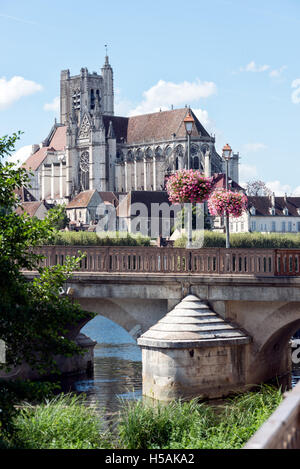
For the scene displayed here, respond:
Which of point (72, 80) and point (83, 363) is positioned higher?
point (72, 80)

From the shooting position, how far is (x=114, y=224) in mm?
126812

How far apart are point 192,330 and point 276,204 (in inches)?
4280

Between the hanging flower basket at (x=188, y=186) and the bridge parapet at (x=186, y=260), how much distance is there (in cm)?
232

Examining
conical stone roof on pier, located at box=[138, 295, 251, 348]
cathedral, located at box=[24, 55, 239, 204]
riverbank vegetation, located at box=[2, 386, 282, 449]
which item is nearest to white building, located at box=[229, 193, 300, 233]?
cathedral, located at box=[24, 55, 239, 204]

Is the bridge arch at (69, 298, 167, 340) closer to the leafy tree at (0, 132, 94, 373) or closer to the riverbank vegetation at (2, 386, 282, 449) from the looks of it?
the riverbank vegetation at (2, 386, 282, 449)

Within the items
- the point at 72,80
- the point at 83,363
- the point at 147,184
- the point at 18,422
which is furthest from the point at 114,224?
the point at 18,422

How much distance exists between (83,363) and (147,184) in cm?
12607

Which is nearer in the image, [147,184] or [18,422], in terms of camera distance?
[18,422]

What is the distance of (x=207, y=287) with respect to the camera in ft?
76.2

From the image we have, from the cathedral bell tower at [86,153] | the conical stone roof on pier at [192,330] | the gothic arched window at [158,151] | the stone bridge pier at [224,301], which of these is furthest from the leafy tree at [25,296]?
the gothic arched window at [158,151]

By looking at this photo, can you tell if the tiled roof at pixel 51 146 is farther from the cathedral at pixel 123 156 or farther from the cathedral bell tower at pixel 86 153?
the cathedral bell tower at pixel 86 153

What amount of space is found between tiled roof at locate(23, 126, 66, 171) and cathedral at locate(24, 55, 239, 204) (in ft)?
13.2

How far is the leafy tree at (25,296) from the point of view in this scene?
13.8m
